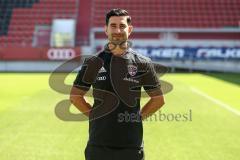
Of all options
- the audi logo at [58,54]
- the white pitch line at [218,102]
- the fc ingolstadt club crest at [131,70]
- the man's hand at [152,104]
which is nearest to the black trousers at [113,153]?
the man's hand at [152,104]

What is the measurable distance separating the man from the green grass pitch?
3585 millimetres

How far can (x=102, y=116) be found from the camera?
381 cm

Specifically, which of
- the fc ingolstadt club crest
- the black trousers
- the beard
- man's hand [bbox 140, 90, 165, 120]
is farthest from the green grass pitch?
the beard

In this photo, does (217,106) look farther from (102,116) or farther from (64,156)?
(102,116)

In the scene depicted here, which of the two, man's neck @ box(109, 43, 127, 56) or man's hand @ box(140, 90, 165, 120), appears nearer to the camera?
man's neck @ box(109, 43, 127, 56)

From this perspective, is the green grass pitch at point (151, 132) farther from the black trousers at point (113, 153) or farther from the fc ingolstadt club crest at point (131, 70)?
the fc ingolstadt club crest at point (131, 70)

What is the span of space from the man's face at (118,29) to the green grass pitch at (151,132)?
393 cm

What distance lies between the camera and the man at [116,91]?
12.3ft

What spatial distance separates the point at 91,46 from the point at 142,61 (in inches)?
1106

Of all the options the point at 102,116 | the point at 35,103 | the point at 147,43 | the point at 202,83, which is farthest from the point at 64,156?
the point at 147,43

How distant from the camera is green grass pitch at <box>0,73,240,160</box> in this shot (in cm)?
763

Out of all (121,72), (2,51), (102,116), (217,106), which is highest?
(121,72)

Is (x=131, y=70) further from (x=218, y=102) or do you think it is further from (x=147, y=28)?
(x=147, y=28)

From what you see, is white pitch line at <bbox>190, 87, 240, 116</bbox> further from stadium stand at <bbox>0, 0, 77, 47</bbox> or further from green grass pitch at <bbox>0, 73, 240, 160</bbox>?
stadium stand at <bbox>0, 0, 77, 47</bbox>
